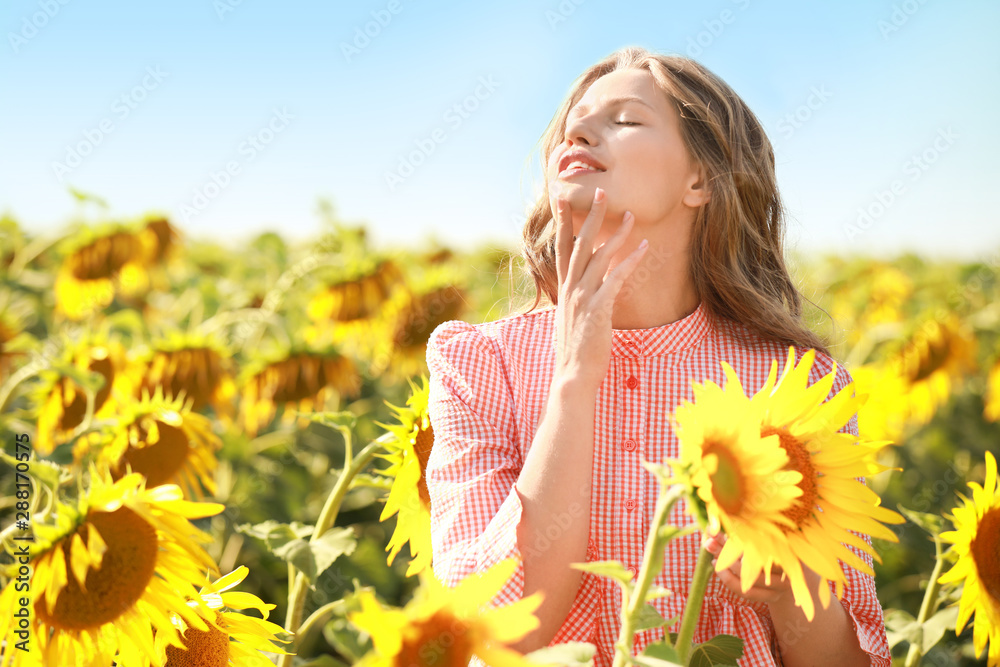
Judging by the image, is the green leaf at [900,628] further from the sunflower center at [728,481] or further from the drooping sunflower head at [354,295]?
the drooping sunflower head at [354,295]

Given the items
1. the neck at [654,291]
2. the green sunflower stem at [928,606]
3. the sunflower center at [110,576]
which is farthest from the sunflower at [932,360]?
the sunflower center at [110,576]

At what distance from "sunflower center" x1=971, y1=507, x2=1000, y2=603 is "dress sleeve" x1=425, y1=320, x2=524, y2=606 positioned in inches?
27.6

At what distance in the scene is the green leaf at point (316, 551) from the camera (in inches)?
57.7

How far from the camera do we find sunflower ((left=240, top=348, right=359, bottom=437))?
2.78 metres

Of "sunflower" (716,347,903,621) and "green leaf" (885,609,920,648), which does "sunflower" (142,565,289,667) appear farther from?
"green leaf" (885,609,920,648)

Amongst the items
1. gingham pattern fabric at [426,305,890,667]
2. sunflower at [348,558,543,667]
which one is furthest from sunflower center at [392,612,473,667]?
gingham pattern fabric at [426,305,890,667]

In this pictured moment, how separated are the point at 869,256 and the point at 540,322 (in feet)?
16.4

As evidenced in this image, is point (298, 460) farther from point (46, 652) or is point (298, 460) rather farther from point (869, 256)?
point (869, 256)

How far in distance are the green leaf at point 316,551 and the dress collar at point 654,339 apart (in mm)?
630

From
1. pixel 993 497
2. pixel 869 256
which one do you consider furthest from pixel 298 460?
pixel 869 256

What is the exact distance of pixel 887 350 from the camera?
3469 mm

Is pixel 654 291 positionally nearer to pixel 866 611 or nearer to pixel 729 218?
pixel 729 218

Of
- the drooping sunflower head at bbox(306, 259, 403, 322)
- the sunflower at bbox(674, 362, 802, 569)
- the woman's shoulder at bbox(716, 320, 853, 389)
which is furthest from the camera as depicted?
the drooping sunflower head at bbox(306, 259, 403, 322)

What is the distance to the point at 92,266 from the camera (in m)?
3.45
